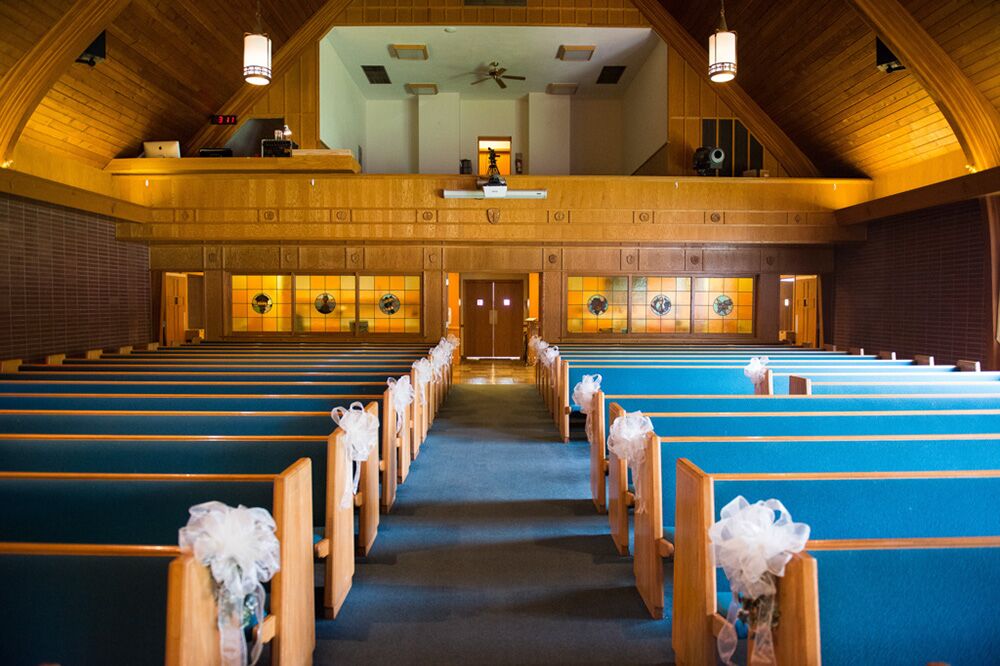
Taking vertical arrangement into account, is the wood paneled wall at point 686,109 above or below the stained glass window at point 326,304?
above

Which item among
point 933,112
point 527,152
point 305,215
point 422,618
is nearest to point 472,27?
point 527,152

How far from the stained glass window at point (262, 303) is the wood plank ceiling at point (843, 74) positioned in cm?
805

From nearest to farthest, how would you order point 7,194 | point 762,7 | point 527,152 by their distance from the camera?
point 7,194, point 762,7, point 527,152

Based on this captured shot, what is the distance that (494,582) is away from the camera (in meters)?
2.94

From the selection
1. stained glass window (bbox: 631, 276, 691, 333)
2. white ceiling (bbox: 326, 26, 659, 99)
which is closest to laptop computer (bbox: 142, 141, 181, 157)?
white ceiling (bbox: 326, 26, 659, 99)

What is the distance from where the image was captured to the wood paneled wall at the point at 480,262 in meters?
10.2

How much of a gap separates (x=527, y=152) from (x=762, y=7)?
227 inches

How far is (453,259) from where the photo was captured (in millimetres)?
10359

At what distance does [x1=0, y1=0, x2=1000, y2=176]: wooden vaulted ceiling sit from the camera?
6367mm

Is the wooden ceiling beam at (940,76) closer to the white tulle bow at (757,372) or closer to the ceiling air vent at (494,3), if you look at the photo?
the white tulle bow at (757,372)

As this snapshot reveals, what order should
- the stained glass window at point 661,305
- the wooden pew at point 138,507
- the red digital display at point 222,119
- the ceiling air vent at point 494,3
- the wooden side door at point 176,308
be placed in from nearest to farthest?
the wooden pew at point 138,507, the red digital display at point 222,119, the ceiling air vent at point 494,3, the stained glass window at point 661,305, the wooden side door at point 176,308

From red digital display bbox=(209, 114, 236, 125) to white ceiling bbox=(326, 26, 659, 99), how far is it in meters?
2.22

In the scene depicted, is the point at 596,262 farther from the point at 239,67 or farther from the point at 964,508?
the point at 964,508

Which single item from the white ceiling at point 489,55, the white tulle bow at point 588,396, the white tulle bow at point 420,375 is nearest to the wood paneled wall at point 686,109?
the white ceiling at point 489,55
